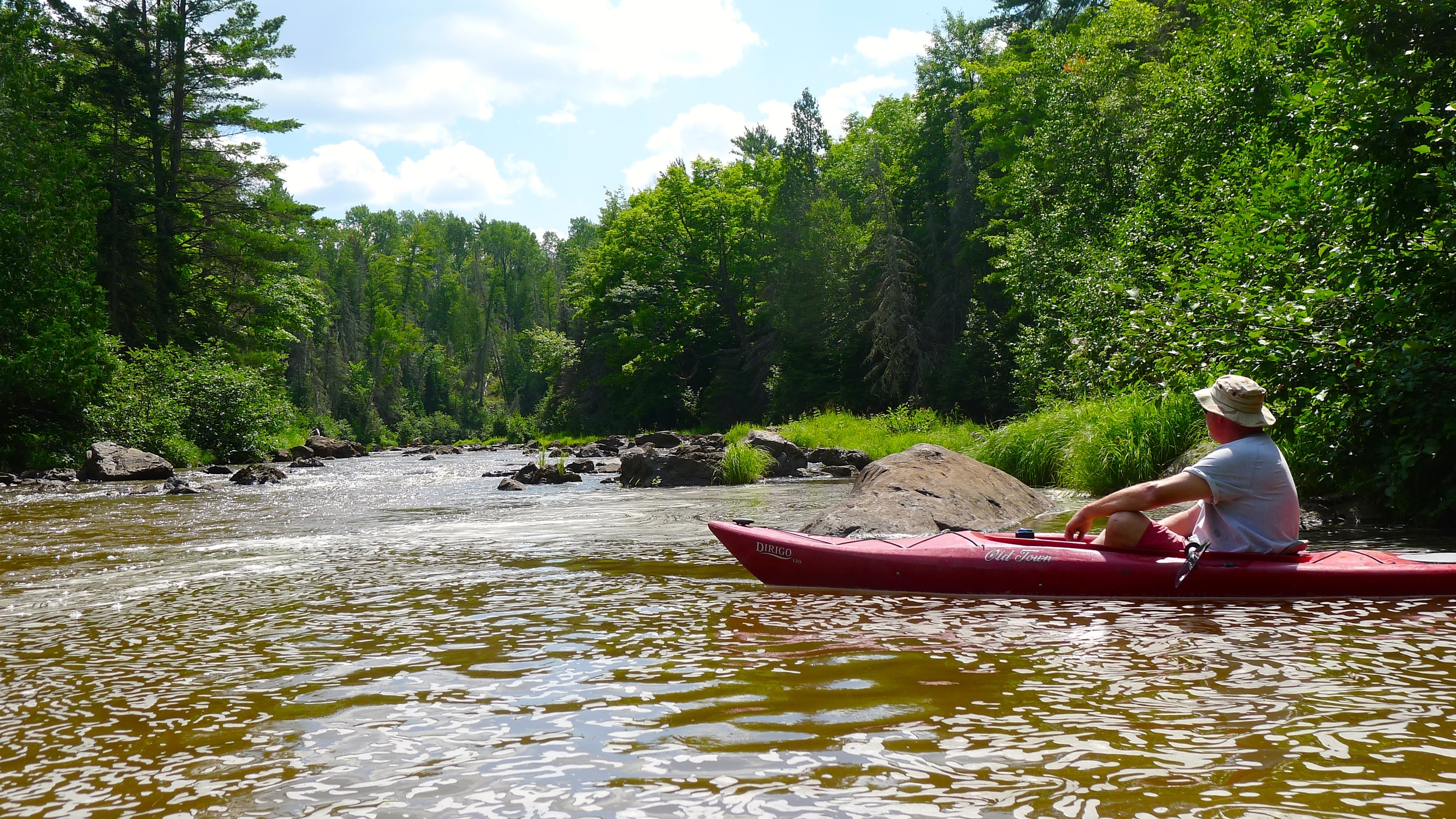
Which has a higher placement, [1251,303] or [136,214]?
[136,214]

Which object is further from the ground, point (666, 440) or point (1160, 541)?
point (1160, 541)

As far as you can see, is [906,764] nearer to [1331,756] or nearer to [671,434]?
[1331,756]

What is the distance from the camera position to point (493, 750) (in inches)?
121

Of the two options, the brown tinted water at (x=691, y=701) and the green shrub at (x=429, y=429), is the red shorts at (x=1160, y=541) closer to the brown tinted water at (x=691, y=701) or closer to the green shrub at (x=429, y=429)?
the brown tinted water at (x=691, y=701)

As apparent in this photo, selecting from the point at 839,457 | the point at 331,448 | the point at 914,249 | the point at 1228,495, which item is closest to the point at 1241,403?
the point at 1228,495

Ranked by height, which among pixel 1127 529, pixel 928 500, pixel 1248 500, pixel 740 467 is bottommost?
pixel 740 467

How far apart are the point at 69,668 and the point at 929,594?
4.70 metres

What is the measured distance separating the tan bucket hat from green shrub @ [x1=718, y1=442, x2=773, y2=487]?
13.0 meters

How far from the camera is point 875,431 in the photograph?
25812 mm

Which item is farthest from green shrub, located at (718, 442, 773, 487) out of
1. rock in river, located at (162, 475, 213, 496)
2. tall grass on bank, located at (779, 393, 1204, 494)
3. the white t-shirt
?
the white t-shirt

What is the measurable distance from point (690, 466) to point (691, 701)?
1479 centimetres

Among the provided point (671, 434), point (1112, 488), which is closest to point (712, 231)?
point (671, 434)

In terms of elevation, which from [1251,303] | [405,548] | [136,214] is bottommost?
[405,548]

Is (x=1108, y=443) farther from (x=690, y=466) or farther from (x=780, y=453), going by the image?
(x=780, y=453)
